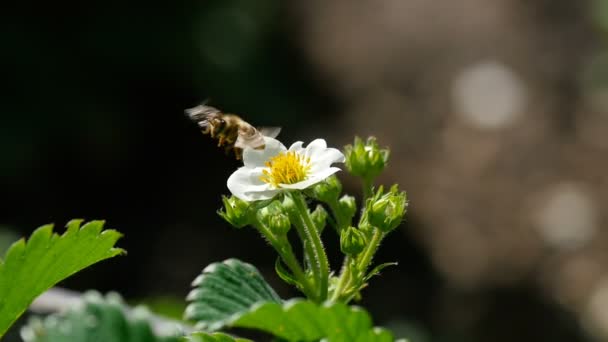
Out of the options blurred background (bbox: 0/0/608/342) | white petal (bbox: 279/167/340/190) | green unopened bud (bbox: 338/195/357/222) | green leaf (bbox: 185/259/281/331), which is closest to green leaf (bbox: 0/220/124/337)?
green leaf (bbox: 185/259/281/331)

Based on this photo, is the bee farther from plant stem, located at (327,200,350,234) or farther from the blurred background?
the blurred background

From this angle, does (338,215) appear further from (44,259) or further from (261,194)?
(44,259)

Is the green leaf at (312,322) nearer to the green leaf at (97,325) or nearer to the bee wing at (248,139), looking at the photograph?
the green leaf at (97,325)

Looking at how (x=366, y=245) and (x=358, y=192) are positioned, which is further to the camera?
(x=358, y=192)

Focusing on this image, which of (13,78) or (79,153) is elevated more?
(13,78)

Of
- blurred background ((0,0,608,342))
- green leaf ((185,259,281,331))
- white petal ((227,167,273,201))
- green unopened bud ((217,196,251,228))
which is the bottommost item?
blurred background ((0,0,608,342))

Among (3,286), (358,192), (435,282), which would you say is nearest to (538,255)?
(435,282)

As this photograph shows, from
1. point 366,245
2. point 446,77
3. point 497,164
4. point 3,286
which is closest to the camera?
point 3,286

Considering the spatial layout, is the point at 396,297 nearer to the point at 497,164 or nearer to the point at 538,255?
the point at 538,255
